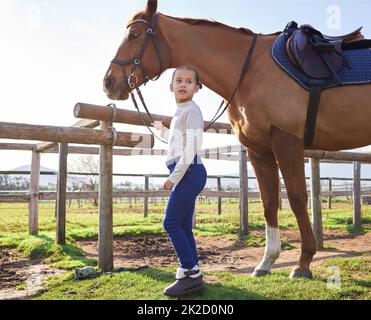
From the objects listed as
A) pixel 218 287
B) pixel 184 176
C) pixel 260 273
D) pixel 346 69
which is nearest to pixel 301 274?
pixel 260 273

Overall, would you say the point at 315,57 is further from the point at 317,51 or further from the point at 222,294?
the point at 222,294

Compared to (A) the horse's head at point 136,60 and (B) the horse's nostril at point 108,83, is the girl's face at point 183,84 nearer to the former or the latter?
(A) the horse's head at point 136,60

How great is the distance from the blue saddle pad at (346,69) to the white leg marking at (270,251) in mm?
1432

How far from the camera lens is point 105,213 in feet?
12.6

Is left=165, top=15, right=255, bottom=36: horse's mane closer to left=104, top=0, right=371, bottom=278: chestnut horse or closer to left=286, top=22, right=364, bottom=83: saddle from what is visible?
left=104, top=0, right=371, bottom=278: chestnut horse

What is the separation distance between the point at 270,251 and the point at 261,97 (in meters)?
1.48

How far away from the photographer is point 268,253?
11.7 feet

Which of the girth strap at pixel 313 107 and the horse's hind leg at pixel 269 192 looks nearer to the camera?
the girth strap at pixel 313 107

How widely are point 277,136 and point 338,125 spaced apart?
582mm

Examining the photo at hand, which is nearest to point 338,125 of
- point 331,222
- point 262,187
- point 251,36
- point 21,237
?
point 262,187

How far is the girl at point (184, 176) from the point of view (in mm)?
2562

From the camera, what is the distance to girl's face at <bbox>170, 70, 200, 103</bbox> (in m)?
2.71

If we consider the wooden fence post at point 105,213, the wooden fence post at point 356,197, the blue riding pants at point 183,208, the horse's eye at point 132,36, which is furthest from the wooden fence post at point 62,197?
the wooden fence post at point 356,197
